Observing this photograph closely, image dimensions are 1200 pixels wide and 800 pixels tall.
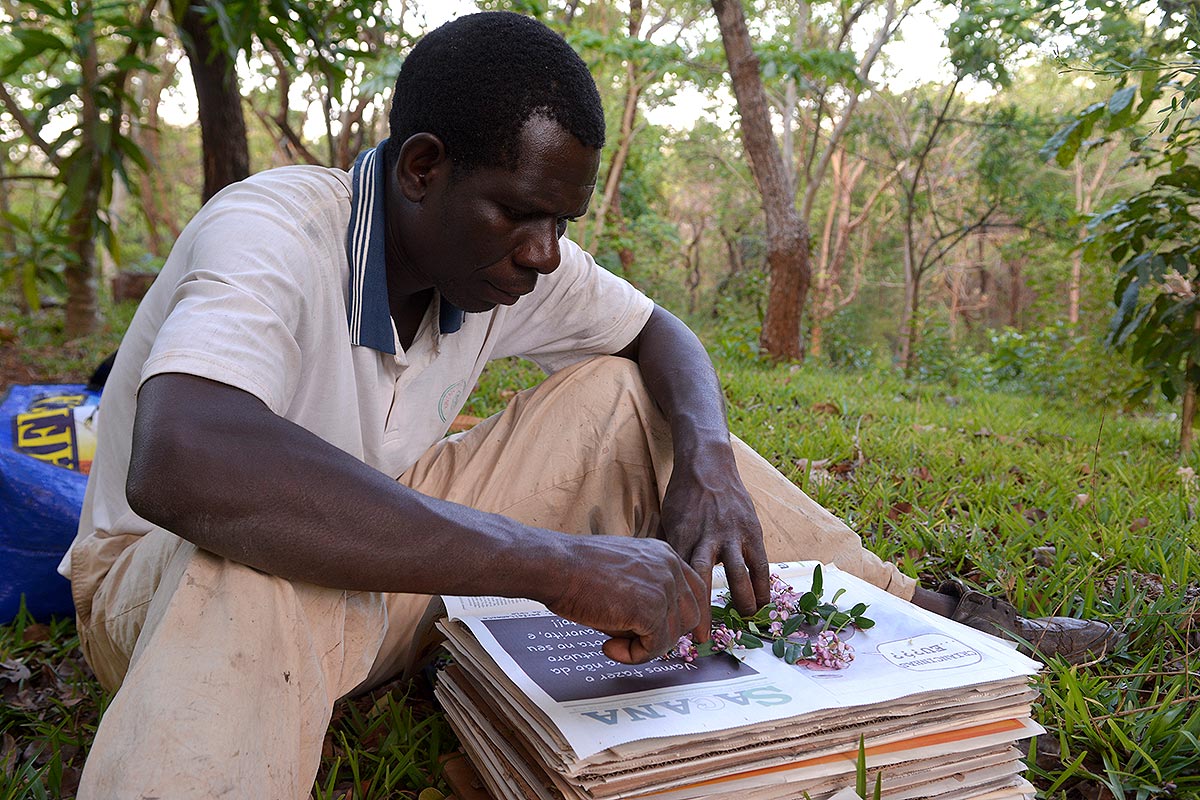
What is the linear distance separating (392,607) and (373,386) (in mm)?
362

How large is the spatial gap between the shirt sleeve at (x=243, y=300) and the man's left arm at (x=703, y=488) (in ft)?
2.10

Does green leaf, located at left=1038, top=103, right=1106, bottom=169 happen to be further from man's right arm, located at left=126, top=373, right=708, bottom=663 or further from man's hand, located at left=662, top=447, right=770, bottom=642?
man's right arm, located at left=126, top=373, right=708, bottom=663

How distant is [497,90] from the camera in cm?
129

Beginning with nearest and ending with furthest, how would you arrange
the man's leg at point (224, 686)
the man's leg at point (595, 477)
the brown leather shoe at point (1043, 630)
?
the man's leg at point (224, 686)
the brown leather shoe at point (1043, 630)
the man's leg at point (595, 477)

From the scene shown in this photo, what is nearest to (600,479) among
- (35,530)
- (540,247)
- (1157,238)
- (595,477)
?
(595,477)

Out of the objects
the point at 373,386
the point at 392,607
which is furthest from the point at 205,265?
the point at 392,607

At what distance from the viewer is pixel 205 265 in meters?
1.14

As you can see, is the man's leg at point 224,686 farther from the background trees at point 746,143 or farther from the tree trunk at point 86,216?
the tree trunk at point 86,216

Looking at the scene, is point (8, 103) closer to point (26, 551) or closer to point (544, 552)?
point (26, 551)

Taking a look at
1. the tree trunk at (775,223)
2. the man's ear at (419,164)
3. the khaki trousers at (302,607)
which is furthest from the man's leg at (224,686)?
the tree trunk at (775,223)

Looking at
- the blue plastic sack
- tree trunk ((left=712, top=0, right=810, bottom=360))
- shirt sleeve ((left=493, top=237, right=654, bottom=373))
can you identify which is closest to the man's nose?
shirt sleeve ((left=493, top=237, right=654, bottom=373))

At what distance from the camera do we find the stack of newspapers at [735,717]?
0.98 m

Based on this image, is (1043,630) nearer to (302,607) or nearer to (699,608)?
(699,608)

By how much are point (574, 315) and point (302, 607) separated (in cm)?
92
